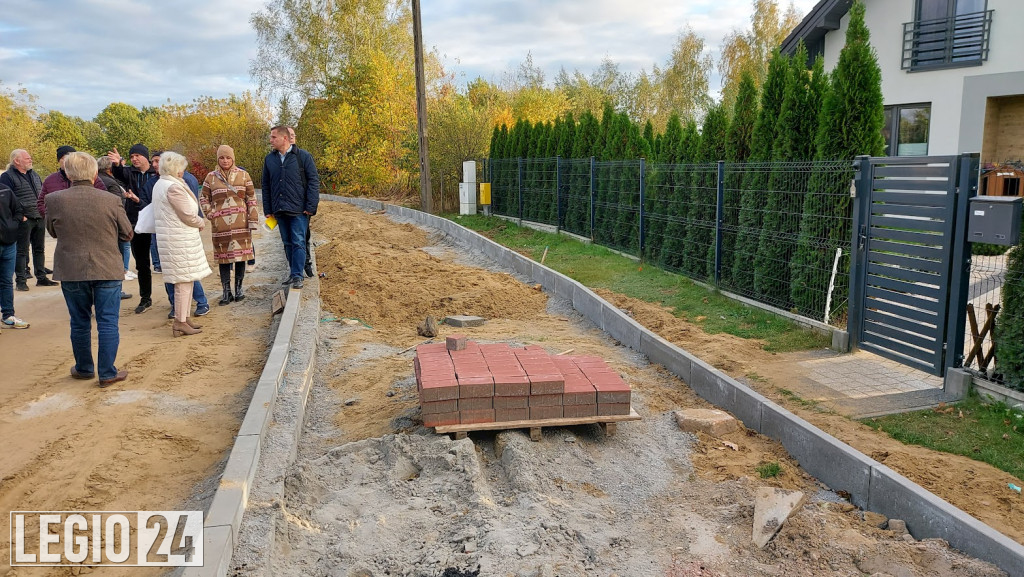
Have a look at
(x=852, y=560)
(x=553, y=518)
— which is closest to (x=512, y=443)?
(x=553, y=518)

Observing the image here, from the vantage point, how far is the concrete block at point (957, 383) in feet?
Answer: 18.9

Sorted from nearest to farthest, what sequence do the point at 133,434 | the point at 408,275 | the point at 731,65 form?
the point at 133,434, the point at 408,275, the point at 731,65

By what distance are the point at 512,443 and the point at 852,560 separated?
7.25 ft

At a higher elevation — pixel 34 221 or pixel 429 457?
pixel 34 221

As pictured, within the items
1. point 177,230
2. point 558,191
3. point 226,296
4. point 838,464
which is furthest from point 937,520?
point 558,191

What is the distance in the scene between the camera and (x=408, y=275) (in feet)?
38.8

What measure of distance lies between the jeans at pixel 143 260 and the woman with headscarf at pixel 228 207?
2.88 feet

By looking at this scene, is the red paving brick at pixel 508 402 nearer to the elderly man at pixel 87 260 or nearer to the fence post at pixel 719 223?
the elderly man at pixel 87 260

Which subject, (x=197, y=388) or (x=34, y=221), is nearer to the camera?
(x=197, y=388)

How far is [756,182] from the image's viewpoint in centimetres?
950

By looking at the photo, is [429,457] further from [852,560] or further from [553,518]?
[852,560]

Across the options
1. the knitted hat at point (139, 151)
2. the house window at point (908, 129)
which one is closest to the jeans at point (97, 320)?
the knitted hat at point (139, 151)

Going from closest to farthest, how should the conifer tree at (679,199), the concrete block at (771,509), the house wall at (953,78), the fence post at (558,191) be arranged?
the concrete block at (771,509)
the conifer tree at (679,199)
the house wall at (953,78)
the fence post at (558,191)

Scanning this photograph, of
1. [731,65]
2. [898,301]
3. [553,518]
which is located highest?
[731,65]
